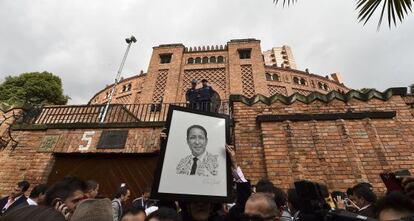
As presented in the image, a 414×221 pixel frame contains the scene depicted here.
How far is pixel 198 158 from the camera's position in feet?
8.23

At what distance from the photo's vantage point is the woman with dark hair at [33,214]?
100cm

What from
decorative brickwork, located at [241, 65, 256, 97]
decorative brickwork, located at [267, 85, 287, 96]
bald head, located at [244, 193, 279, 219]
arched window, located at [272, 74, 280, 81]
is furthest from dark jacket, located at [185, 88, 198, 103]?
arched window, located at [272, 74, 280, 81]

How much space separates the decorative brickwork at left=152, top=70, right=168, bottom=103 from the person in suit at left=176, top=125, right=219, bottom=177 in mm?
19631

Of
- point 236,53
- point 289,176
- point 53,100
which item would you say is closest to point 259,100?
point 289,176

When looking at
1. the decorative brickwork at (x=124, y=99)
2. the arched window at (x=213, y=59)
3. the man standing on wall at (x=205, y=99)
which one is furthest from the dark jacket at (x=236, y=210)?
the decorative brickwork at (x=124, y=99)

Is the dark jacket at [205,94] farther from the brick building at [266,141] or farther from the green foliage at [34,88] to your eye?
the green foliage at [34,88]

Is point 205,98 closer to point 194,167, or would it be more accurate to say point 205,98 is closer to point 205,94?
point 205,94

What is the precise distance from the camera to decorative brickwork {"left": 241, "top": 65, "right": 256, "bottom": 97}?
21344mm

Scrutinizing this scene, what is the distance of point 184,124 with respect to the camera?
104 inches

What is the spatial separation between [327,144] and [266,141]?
1.34 meters

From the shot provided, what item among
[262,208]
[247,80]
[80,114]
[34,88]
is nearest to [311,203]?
[262,208]

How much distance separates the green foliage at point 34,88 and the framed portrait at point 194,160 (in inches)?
925

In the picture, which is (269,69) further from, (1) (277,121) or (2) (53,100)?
(1) (277,121)

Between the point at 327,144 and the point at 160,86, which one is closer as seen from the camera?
the point at 327,144
